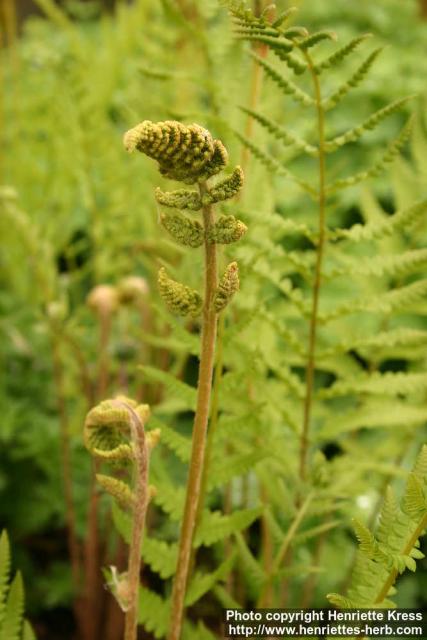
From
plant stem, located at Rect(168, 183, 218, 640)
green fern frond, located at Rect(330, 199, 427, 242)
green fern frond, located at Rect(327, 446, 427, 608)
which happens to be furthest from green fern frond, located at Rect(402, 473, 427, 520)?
green fern frond, located at Rect(330, 199, 427, 242)

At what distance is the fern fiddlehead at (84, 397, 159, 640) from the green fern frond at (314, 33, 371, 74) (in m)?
0.32

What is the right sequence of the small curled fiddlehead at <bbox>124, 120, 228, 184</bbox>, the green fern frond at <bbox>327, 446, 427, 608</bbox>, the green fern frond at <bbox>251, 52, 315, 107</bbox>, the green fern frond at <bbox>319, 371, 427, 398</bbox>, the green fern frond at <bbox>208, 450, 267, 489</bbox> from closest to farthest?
the small curled fiddlehead at <bbox>124, 120, 228, 184</bbox>
the green fern frond at <bbox>327, 446, 427, 608</bbox>
the green fern frond at <bbox>251, 52, 315, 107</bbox>
the green fern frond at <bbox>208, 450, 267, 489</bbox>
the green fern frond at <bbox>319, 371, 427, 398</bbox>

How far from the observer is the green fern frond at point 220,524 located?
0.71 metres

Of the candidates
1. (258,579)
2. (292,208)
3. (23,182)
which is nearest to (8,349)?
(23,182)

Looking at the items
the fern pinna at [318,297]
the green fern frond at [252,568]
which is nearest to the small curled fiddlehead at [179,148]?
the fern pinna at [318,297]

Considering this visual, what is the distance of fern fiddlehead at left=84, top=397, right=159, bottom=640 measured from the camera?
0.54 metres

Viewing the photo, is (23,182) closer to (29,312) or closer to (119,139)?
(119,139)

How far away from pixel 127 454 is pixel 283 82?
34 cm

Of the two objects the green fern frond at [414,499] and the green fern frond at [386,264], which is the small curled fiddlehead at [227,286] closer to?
the green fern frond at [414,499]

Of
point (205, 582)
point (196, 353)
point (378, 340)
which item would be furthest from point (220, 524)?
point (378, 340)

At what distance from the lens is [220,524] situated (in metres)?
0.73

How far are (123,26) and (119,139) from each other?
509 mm

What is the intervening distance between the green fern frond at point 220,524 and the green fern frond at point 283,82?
0.38m

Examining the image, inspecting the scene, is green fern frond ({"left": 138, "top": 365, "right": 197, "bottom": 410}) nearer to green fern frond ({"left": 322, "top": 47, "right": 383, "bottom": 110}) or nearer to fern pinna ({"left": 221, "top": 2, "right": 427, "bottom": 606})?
fern pinna ({"left": 221, "top": 2, "right": 427, "bottom": 606})
